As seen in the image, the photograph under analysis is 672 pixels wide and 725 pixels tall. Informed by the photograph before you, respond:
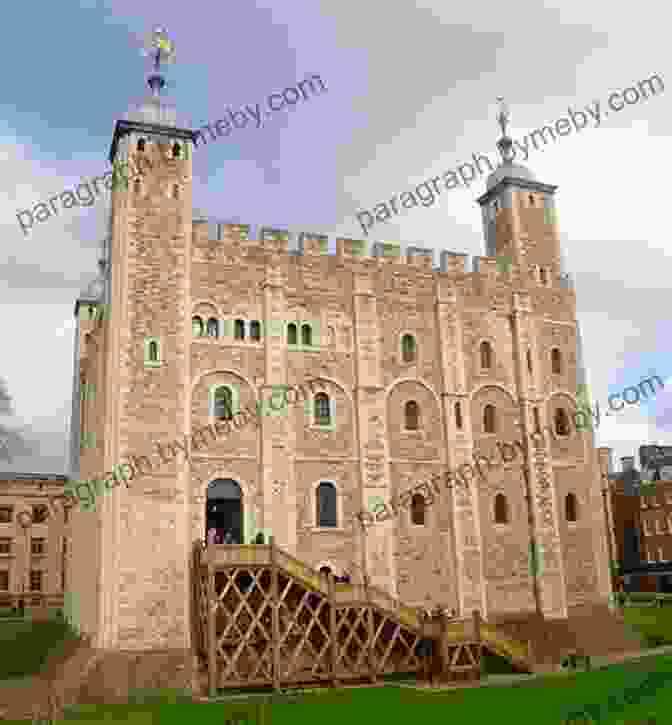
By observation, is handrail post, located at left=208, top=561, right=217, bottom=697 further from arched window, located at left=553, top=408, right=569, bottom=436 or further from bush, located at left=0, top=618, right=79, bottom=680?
arched window, located at left=553, top=408, right=569, bottom=436

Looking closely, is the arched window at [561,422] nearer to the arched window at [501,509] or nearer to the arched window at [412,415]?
the arched window at [501,509]

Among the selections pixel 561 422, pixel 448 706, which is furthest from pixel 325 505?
pixel 561 422

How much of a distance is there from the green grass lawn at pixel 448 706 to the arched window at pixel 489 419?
1072 cm

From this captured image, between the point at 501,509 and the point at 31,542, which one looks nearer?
the point at 501,509

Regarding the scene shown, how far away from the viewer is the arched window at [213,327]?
2653cm

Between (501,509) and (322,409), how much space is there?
830 cm

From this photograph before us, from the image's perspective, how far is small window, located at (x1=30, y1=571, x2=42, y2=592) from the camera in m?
53.0

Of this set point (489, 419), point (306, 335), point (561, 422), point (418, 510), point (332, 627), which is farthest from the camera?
point (561, 422)

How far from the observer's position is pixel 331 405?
2752 centimetres

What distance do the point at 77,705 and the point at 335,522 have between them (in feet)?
32.8

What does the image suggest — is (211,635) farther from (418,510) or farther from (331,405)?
(418,510)

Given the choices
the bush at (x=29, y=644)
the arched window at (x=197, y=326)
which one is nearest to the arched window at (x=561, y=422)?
the arched window at (x=197, y=326)

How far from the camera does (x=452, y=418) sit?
2936cm

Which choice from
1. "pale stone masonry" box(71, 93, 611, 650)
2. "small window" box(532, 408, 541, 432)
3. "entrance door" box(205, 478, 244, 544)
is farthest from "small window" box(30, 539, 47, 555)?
"small window" box(532, 408, 541, 432)
